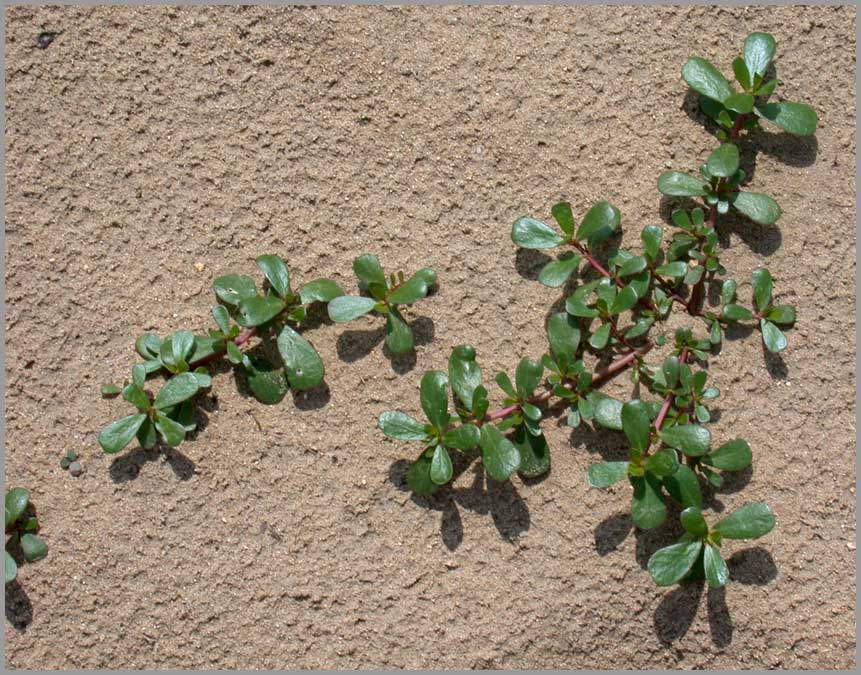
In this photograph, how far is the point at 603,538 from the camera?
6.28 ft

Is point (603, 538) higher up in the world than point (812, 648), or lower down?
higher up

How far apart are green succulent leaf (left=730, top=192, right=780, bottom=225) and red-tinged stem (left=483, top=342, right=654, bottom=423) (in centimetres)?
28

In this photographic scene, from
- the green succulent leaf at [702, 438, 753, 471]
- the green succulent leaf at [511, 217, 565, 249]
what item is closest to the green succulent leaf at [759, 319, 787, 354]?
the green succulent leaf at [702, 438, 753, 471]

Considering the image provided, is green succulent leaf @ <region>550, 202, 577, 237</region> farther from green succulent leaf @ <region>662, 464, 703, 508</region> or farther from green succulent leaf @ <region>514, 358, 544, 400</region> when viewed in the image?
green succulent leaf @ <region>662, 464, 703, 508</region>

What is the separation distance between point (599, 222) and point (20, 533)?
1169 millimetres

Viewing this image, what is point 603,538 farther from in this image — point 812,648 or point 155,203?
point 155,203

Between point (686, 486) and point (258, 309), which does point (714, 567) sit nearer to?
point (686, 486)

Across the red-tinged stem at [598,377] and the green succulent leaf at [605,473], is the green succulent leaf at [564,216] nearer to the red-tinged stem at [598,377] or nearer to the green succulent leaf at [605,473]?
the red-tinged stem at [598,377]

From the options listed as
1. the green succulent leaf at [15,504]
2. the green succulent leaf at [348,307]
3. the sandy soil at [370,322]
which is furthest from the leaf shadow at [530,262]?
the green succulent leaf at [15,504]

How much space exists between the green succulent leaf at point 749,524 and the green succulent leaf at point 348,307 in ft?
2.32

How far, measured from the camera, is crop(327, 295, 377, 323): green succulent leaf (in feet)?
6.25

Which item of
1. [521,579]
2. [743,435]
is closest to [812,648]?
[743,435]

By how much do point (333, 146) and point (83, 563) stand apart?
0.87 meters

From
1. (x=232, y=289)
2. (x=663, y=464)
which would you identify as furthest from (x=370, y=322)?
(x=663, y=464)
